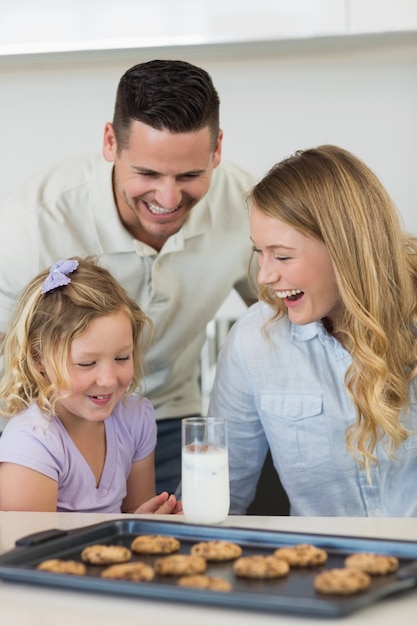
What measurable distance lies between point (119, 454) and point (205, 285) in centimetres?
74

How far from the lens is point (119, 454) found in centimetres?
222

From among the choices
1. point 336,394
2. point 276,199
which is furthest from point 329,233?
point 336,394

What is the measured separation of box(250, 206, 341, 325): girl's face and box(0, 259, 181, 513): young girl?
33cm

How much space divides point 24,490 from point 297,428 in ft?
1.91

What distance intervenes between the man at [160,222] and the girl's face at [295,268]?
0.45 m

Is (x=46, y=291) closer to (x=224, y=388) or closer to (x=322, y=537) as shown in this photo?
(x=224, y=388)

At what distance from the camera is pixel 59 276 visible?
2219mm

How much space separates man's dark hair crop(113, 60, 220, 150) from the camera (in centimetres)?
243

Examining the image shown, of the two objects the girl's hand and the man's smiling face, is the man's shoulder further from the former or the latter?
the girl's hand

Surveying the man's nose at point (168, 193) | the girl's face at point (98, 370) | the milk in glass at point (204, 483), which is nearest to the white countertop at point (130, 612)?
the milk in glass at point (204, 483)

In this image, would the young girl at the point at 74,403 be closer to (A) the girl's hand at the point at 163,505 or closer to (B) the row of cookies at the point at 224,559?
(A) the girl's hand at the point at 163,505

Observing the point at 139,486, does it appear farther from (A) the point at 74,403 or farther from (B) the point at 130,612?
(B) the point at 130,612

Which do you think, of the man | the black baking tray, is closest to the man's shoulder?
the man

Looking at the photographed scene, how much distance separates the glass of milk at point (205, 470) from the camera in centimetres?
161
